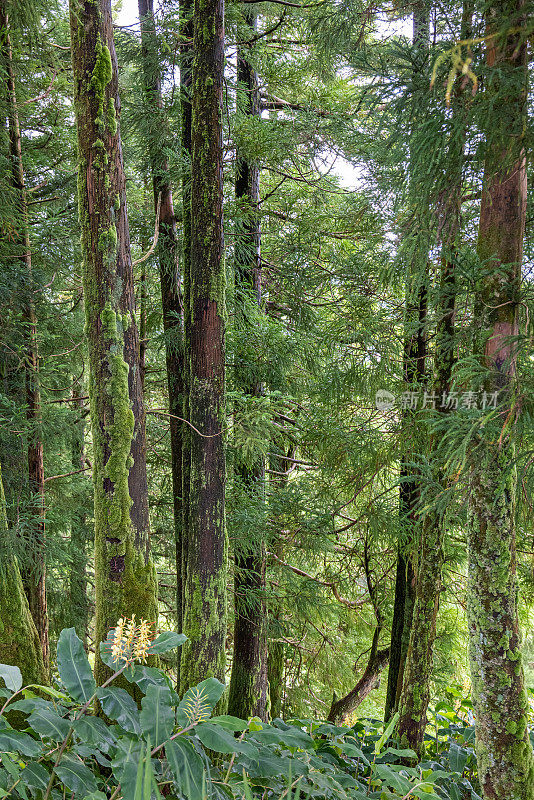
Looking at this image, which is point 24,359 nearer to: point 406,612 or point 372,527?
point 372,527

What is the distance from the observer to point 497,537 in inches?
98.7

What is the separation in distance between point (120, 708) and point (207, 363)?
8.35 ft

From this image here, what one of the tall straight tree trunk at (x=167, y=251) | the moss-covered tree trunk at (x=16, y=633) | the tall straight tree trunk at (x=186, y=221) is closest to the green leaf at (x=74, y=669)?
the moss-covered tree trunk at (x=16, y=633)

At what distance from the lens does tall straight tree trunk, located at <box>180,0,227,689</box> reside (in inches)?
137

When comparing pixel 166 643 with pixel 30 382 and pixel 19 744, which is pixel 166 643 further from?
pixel 30 382

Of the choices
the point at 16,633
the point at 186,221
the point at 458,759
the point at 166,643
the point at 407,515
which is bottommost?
the point at 458,759

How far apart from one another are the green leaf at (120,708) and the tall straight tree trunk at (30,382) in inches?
176

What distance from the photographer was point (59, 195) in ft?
21.1

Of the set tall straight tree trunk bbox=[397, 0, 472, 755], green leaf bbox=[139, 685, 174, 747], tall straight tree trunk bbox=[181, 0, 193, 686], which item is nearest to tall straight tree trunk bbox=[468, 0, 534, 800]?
tall straight tree trunk bbox=[397, 0, 472, 755]

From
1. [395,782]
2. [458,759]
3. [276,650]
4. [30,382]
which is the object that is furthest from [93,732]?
[276,650]

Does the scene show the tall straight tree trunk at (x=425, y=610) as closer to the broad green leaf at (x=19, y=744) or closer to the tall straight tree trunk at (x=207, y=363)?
the tall straight tree trunk at (x=207, y=363)

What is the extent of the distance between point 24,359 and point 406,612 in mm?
4849

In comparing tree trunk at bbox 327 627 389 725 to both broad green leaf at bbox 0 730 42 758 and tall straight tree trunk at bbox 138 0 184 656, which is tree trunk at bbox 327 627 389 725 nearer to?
tall straight tree trunk at bbox 138 0 184 656

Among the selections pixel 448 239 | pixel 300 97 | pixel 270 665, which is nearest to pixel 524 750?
pixel 448 239
